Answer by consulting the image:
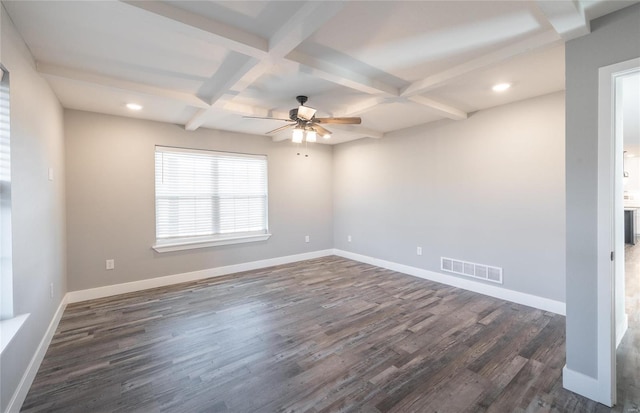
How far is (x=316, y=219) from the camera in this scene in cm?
602

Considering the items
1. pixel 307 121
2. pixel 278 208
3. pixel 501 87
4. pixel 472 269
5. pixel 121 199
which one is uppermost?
pixel 501 87

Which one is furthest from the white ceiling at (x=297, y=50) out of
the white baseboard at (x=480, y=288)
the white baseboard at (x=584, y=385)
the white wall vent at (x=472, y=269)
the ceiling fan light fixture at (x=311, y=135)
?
the white baseboard at (x=480, y=288)

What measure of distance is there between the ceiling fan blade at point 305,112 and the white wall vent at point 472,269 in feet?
9.57

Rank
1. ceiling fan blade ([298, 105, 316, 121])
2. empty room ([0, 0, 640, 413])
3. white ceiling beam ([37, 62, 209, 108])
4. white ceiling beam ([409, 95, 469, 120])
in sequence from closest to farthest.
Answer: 1. empty room ([0, 0, 640, 413])
2. white ceiling beam ([37, 62, 209, 108])
3. ceiling fan blade ([298, 105, 316, 121])
4. white ceiling beam ([409, 95, 469, 120])

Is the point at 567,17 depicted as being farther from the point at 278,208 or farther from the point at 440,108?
the point at 278,208

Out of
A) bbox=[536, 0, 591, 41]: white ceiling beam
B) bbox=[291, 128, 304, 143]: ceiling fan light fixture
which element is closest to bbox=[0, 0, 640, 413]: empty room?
bbox=[536, 0, 591, 41]: white ceiling beam

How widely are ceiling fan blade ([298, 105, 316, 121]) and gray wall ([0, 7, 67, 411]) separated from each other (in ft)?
7.19

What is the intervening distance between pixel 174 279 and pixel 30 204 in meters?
2.45

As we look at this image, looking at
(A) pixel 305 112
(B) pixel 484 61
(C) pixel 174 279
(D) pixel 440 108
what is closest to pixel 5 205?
(A) pixel 305 112

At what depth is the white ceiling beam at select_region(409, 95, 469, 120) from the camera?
3.19m

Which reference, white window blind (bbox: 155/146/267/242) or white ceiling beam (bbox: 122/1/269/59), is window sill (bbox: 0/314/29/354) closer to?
white ceiling beam (bbox: 122/1/269/59)

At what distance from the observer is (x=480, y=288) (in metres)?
3.84

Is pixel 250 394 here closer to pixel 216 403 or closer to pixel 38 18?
pixel 216 403

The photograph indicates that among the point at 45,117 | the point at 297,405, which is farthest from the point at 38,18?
the point at 297,405
